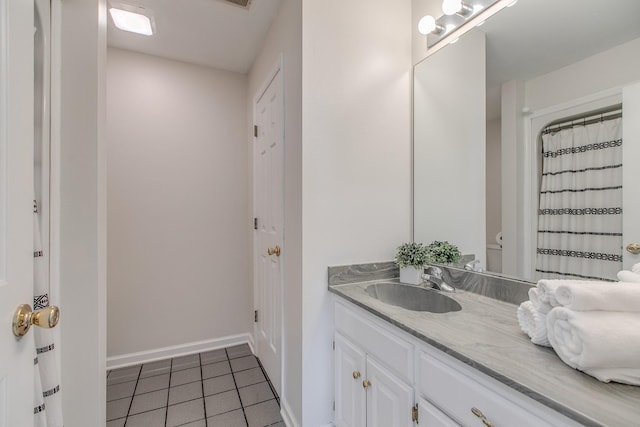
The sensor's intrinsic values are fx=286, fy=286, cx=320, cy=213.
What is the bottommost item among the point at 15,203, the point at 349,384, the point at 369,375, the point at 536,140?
the point at 349,384

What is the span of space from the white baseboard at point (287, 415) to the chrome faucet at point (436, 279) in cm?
102

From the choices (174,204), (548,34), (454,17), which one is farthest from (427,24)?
(174,204)

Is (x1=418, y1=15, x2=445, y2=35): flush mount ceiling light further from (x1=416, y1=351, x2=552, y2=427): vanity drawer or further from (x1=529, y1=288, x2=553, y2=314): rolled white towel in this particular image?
(x1=416, y1=351, x2=552, y2=427): vanity drawer

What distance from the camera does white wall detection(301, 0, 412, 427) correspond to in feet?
4.82

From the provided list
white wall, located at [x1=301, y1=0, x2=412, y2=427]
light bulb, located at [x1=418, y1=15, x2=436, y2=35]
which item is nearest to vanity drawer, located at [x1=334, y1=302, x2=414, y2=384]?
white wall, located at [x1=301, y1=0, x2=412, y2=427]

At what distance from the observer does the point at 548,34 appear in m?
1.17

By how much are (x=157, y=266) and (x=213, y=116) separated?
1.39 meters

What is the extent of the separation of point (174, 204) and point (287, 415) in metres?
1.82

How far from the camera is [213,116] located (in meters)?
2.57

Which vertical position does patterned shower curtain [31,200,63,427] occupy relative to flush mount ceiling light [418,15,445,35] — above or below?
below

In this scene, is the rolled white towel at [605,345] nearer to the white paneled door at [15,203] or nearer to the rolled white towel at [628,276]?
the rolled white towel at [628,276]

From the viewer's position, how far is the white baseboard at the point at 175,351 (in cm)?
228

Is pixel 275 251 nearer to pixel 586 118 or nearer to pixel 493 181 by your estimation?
pixel 493 181

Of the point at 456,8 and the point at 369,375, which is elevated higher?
the point at 456,8
